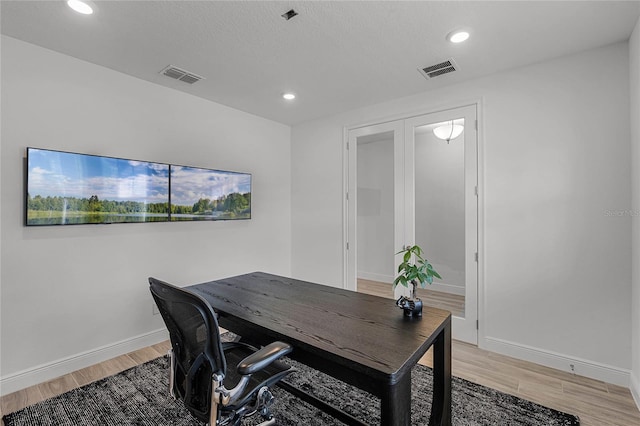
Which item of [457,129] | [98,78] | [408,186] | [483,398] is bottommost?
[483,398]

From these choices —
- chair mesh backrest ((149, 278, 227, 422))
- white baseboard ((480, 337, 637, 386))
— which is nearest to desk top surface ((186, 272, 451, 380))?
chair mesh backrest ((149, 278, 227, 422))

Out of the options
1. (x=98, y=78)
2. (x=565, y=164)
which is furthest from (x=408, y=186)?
(x=98, y=78)

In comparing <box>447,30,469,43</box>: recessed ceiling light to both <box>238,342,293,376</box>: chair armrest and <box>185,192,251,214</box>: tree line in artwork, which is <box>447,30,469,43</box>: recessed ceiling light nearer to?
<box>238,342,293,376</box>: chair armrest

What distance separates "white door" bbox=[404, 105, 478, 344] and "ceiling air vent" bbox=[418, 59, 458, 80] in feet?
1.54

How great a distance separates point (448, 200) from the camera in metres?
3.30

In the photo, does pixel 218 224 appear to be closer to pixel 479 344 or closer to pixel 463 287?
pixel 463 287

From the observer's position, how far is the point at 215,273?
370 cm

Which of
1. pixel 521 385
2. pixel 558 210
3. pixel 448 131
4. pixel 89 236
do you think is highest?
pixel 448 131

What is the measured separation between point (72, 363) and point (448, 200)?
12.6ft

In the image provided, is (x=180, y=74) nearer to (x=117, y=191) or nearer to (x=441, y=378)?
(x=117, y=191)

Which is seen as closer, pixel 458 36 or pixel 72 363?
pixel 458 36

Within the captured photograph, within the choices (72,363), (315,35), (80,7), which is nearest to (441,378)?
(315,35)

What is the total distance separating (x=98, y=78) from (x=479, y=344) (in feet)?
14.4

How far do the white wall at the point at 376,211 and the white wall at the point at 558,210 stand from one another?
2.83ft
